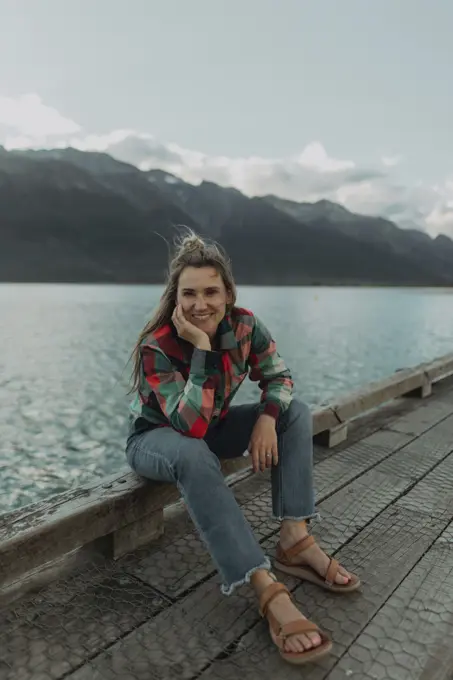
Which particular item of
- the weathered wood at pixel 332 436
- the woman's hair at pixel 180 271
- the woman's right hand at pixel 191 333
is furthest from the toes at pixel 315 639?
the weathered wood at pixel 332 436

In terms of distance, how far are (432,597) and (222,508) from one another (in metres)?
1.05

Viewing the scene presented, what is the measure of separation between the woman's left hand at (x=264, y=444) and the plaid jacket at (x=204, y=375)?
3.6 inches

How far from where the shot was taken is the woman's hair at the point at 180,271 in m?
2.70

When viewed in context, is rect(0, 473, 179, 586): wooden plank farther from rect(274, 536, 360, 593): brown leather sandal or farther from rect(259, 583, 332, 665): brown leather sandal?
rect(259, 583, 332, 665): brown leather sandal

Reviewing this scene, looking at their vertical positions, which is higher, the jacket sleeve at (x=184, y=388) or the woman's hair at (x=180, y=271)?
the woman's hair at (x=180, y=271)

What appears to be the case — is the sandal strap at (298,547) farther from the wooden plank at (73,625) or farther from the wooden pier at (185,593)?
the wooden plank at (73,625)

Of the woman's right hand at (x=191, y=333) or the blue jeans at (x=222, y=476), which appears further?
the woman's right hand at (x=191, y=333)

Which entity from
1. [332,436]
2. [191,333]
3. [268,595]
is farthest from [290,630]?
[332,436]

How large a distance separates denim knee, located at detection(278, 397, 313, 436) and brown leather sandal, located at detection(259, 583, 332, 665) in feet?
2.73

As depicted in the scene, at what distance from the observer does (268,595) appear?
2115 millimetres

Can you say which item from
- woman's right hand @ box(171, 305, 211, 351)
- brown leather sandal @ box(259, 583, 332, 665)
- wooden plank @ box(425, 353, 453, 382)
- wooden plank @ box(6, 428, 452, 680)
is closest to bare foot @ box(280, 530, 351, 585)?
wooden plank @ box(6, 428, 452, 680)

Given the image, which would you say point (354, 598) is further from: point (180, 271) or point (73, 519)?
point (180, 271)

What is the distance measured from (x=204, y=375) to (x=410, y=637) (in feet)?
4.54

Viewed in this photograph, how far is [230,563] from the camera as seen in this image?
2.17m
